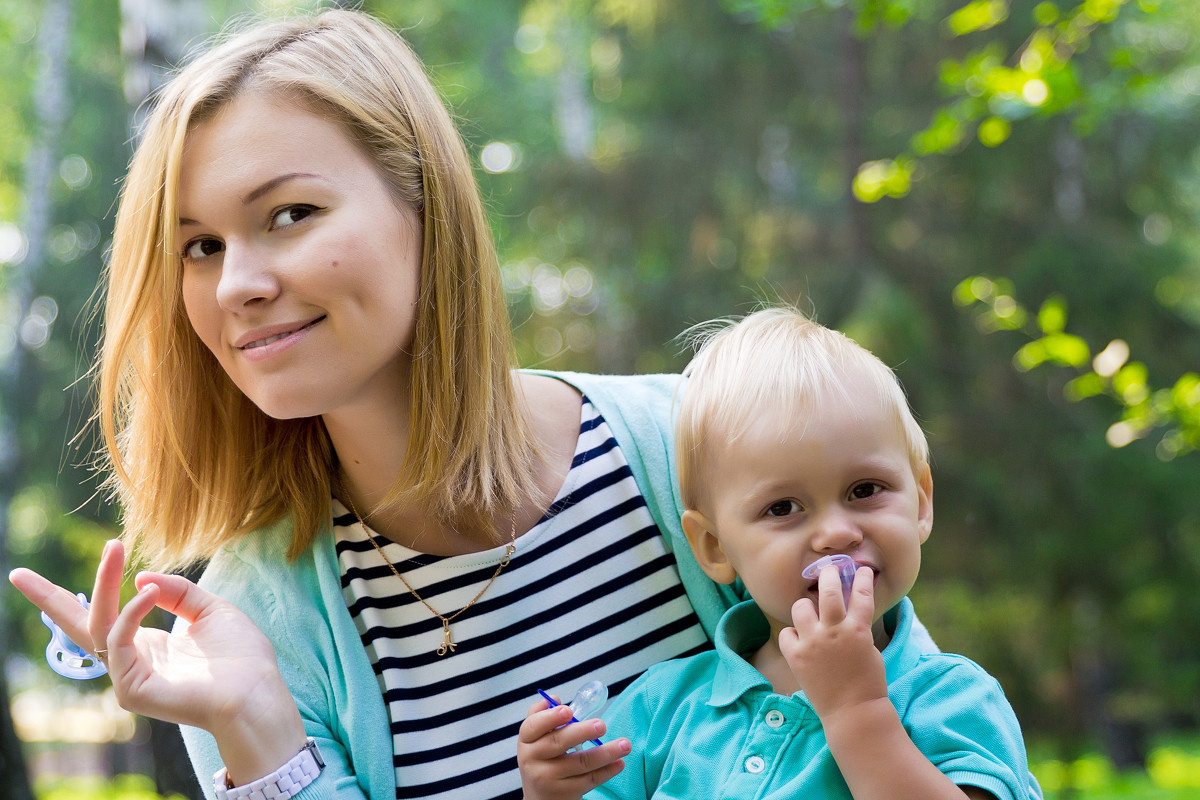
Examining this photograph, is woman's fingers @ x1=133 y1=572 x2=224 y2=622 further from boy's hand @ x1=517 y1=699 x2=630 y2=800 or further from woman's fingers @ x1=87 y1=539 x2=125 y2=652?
boy's hand @ x1=517 y1=699 x2=630 y2=800

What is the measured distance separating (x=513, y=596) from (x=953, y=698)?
709 millimetres

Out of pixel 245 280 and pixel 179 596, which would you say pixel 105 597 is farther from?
pixel 245 280

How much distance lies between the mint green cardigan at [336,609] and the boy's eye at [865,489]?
39 cm

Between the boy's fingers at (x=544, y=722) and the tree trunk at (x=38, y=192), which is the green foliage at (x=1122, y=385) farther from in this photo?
the tree trunk at (x=38, y=192)

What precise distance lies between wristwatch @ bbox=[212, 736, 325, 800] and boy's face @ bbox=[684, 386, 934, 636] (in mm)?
658

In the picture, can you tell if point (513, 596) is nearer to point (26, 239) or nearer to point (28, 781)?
point (28, 781)

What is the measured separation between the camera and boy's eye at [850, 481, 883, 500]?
54.0 inches

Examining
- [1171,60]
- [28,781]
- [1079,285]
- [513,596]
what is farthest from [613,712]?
[1171,60]

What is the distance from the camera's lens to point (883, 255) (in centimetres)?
720

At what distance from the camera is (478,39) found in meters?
9.86

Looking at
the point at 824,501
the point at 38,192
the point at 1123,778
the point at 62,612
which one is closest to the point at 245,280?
the point at 62,612

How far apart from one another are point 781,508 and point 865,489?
11cm

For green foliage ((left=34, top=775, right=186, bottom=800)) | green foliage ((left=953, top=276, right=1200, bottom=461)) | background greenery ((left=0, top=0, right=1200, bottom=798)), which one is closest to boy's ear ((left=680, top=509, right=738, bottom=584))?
green foliage ((left=953, top=276, right=1200, bottom=461))

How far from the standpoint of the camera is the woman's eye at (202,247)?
1.56 meters
